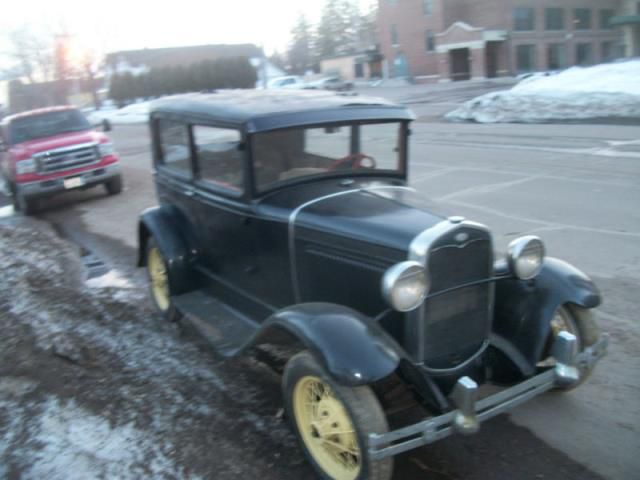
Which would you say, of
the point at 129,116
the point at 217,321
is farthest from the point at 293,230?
the point at 129,116

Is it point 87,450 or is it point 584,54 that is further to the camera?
point 584,54

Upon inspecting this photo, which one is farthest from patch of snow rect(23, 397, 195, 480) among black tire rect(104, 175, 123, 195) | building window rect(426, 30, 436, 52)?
building window rect(426, 30, 436, 52)

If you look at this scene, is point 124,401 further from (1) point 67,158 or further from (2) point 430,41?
(2) point 430,41

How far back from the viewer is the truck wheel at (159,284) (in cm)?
508

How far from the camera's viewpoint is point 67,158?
10.6 meters

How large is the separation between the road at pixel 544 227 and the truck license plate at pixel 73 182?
1.41 feet

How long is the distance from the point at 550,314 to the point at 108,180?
31.4 feet

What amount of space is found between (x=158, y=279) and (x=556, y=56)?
51348 millimetres

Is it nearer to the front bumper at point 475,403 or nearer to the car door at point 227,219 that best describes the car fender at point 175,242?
the car door at point 227,219

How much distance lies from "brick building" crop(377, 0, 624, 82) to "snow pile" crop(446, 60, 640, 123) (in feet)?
87.2

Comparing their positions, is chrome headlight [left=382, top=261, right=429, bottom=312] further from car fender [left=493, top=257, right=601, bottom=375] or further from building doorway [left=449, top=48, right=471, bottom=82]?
building doorway [left=449, top=48, right=471, bottom=82]

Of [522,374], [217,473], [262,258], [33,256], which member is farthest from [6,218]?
[522,374]

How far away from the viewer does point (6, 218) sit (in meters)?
10.6

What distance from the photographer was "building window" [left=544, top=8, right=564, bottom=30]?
160 ft
